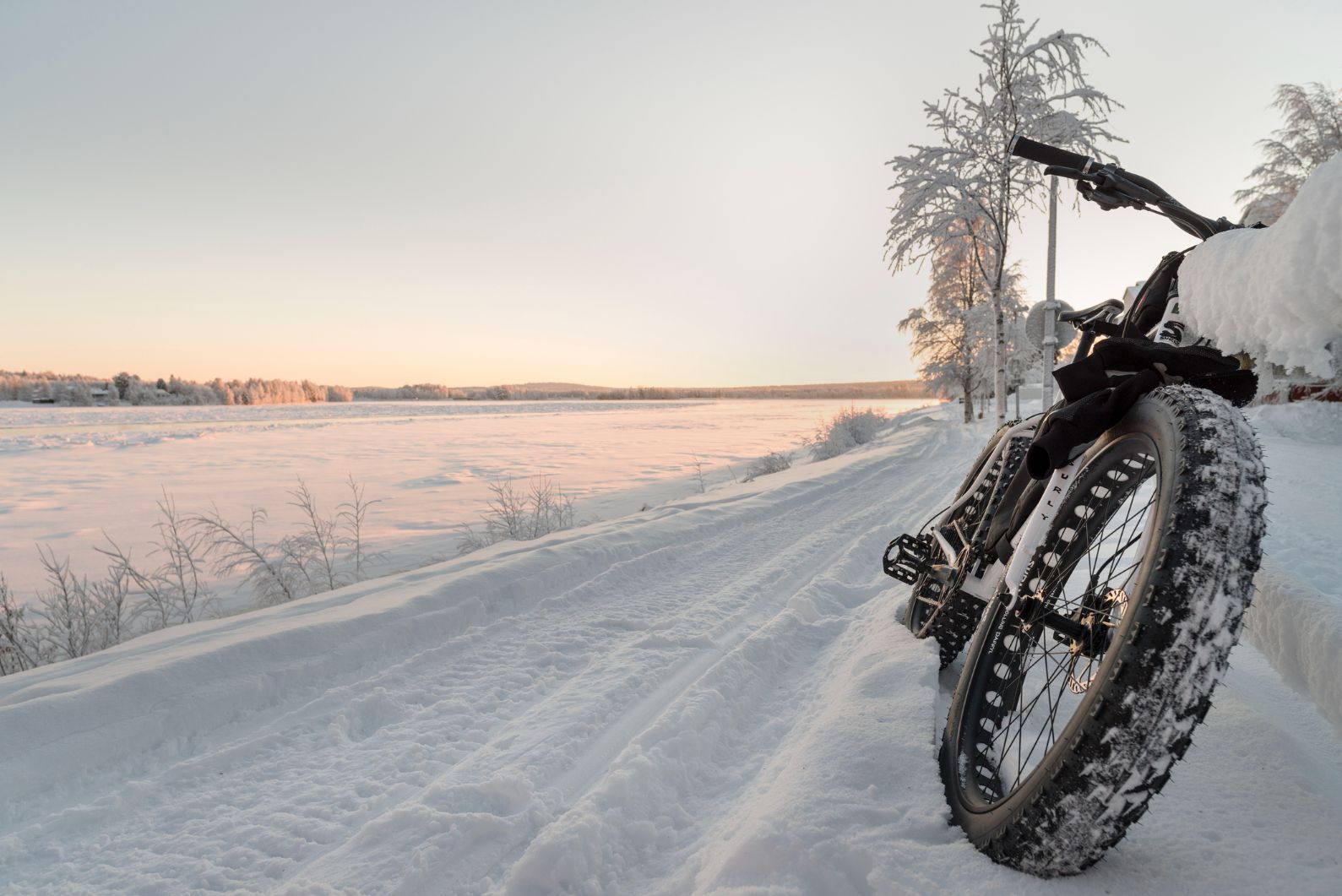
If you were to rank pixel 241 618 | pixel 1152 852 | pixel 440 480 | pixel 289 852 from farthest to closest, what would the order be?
pixel 440 480 < pixel 241 618 < pixel 289 852 < pixel 1152 852

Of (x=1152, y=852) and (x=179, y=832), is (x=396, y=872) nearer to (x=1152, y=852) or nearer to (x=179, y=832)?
(x=179, y=832)

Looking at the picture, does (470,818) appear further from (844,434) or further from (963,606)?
(844,434)

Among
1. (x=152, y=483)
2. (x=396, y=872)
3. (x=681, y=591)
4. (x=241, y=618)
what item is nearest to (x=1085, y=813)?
(x=396, y=872)

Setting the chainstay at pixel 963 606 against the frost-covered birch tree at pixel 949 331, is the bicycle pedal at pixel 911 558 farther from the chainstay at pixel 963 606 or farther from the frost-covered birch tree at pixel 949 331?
the frost-covered birch tree at pixel 949 331

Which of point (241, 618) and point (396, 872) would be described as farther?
point (241, 618)

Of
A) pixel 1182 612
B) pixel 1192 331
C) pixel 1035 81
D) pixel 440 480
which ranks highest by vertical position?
pixel 1035 81

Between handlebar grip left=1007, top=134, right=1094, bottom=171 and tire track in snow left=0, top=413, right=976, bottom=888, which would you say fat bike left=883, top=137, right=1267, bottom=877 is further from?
tire track in snow left=0, top=413, right=976, bottom=888

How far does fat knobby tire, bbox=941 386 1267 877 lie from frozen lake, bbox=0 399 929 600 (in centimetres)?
Answer: 556

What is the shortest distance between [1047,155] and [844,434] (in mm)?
16890

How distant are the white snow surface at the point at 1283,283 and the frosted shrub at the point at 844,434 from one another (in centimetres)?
1364

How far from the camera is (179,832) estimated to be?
5.33 ft

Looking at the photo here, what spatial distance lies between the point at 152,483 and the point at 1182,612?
519 inches

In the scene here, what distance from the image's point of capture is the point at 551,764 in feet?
6.05

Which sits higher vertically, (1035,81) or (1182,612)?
(1035,81)
